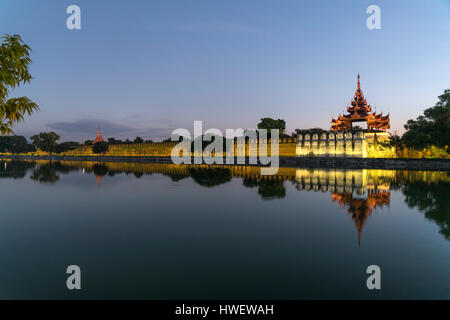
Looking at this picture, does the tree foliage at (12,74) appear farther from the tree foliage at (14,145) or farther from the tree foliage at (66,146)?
the tree foliage at (14,145)

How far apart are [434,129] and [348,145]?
39.5 feet

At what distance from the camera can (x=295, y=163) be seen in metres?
42.4

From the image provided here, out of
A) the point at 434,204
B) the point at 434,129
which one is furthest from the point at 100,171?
the point at 434,129

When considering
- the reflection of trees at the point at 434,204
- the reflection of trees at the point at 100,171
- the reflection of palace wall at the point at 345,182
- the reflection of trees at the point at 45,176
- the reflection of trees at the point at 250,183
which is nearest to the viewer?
the reflection of trees at the point at 434,204

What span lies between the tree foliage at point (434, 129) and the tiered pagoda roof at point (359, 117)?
12.8 meters

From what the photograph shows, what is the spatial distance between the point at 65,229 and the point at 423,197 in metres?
14.1

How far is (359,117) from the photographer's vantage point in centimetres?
4784

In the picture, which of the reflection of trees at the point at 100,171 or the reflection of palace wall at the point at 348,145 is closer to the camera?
the reflection of trees at the point at 100,171

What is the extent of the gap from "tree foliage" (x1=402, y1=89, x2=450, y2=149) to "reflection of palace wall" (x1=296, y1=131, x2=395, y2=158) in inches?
321

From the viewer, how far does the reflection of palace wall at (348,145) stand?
1625 inches

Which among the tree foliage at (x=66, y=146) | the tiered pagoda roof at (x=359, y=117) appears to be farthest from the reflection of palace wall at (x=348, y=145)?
the tree foliage at (x=66, y=146)
